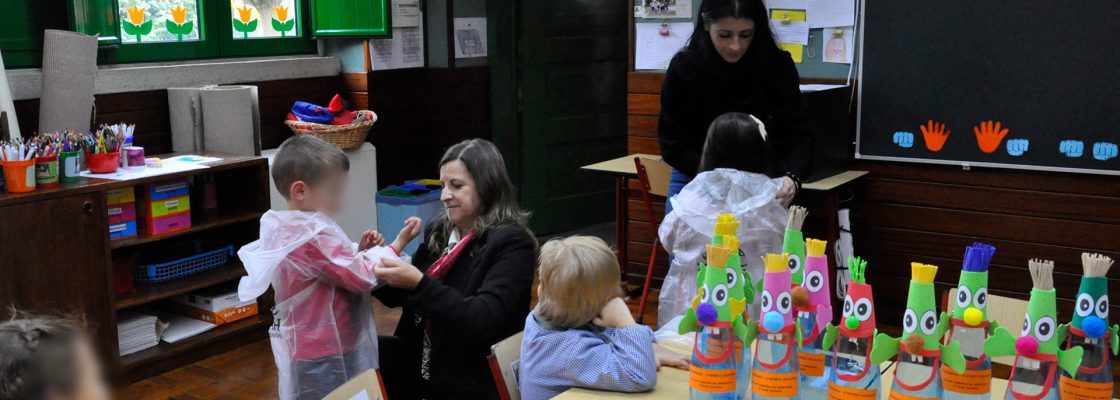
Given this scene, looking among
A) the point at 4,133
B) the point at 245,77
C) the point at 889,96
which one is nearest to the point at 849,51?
the point at 889,96

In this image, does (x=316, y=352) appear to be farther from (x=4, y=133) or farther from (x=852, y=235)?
(x=852, y=235)

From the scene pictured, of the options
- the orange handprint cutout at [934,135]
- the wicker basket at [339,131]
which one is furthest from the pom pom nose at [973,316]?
the wicker basket at [339,131]

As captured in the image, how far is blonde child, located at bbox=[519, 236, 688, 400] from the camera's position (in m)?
1.86

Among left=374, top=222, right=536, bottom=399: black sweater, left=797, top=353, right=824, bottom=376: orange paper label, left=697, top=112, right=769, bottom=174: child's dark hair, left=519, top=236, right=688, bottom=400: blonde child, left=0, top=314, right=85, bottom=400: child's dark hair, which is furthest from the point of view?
left=697, top=112, right=769, bottom=174: child's dark hair

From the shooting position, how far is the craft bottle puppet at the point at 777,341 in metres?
1.60

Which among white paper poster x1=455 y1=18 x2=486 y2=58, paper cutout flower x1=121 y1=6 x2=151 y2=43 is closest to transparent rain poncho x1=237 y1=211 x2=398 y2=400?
paper cutout flower x1=121 y1=6 x2=151 y2=43

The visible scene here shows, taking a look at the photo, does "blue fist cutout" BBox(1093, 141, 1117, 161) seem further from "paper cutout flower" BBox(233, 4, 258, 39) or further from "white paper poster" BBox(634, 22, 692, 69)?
"paper cutout flower" BBox(233, 4, 258, 39)

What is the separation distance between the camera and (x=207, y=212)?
4234mm

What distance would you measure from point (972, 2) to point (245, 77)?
3059 millimetres

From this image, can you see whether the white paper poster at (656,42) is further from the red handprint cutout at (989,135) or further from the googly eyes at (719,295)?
the googly eyes at (719,295)

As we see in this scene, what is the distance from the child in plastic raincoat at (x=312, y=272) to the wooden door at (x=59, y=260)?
1370 millimetres

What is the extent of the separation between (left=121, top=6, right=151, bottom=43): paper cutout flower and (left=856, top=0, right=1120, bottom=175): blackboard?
2938 mm

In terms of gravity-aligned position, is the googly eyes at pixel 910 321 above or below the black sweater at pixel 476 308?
above

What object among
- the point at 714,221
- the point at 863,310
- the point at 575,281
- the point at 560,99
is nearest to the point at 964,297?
the point at 863,310
